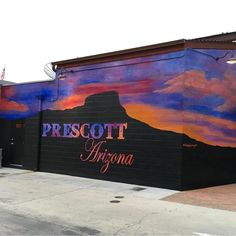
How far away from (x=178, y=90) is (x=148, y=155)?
237 centimetres

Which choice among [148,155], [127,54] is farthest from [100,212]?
[127,54]

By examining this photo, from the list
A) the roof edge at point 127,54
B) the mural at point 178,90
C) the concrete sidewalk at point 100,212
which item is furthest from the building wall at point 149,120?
the concrete sidewalk at point 100,212

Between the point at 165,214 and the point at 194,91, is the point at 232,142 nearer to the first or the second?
the point at 194,91

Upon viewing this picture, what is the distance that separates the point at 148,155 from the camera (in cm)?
1395

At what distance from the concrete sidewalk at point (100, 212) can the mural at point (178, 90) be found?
236cm

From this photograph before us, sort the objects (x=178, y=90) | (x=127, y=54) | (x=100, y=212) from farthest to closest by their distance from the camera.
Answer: (x=127, y=54)
(x=178, y=90)
(x=100, y=212)

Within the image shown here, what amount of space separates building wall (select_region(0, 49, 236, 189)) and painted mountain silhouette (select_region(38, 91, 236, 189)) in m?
0.03

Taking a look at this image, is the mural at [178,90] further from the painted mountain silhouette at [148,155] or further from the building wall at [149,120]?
the painted mountain silhouette at [148,155]

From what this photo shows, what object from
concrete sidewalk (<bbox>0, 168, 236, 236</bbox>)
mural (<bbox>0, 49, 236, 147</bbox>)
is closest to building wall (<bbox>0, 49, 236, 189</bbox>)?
mural (<bbox>0, 49, 236, 147</bbox>)

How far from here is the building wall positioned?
523 inches

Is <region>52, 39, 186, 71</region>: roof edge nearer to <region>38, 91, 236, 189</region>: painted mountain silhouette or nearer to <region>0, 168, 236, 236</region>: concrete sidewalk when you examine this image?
<region>38, 91, 236, 189</region>: painted mountain silhouette

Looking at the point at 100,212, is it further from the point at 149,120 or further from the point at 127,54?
the point at 127,54

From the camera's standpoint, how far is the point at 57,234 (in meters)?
7.87

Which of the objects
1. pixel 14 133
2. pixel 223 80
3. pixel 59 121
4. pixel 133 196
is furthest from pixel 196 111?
pixel 14 133
